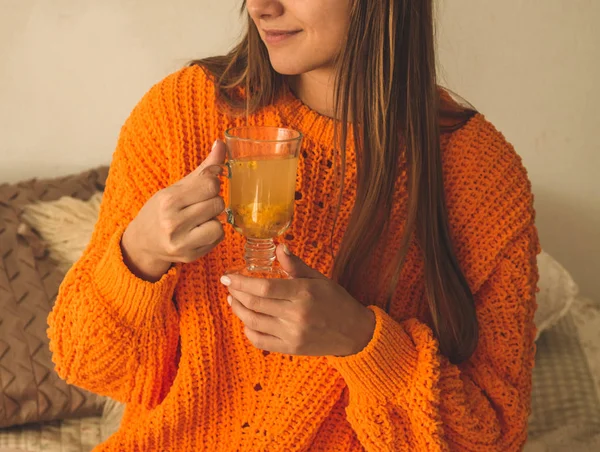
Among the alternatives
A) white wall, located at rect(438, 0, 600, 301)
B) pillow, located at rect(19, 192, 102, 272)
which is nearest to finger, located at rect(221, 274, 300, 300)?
pillow, located at rect(19, 192, 102, 272)

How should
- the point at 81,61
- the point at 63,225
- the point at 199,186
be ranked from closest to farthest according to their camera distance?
the point at 199,186 < the point at 63,225 < the point at 81,61

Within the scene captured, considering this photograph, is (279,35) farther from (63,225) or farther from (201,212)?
(63,225)

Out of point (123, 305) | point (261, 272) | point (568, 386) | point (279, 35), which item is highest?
point (279, 35)

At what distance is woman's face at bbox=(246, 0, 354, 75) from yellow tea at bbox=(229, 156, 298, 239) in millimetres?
240

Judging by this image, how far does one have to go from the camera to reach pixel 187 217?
88 cm

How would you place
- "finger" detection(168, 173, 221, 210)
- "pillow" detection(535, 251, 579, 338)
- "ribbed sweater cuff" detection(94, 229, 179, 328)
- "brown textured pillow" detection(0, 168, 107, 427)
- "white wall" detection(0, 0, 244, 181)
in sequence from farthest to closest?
"white wall" detection(0, 0, 244, 181), "pillow" detection(535, 251, 579, 338), "brown textured pillow" detection(0, 168, 107, 427), "ribbed sweater cuff" detection(94, 229, 179, 328), "finger" detection(168, 173, 221, 210)

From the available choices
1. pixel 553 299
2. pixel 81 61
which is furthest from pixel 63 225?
pixel 553 299

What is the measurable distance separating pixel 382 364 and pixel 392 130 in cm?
40

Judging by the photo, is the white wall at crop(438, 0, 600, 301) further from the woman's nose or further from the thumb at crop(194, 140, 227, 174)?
the thumb at crop(194, 140, 227, 174)

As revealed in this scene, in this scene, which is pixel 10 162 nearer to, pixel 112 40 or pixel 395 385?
pixel 112 40

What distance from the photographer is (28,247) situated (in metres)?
1.91

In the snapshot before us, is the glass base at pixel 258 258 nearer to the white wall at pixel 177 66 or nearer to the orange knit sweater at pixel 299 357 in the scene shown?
the orange knit sweater at pixel 299 357

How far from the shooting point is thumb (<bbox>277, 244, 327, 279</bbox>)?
0.93 metres

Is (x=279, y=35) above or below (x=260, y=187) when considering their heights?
above
